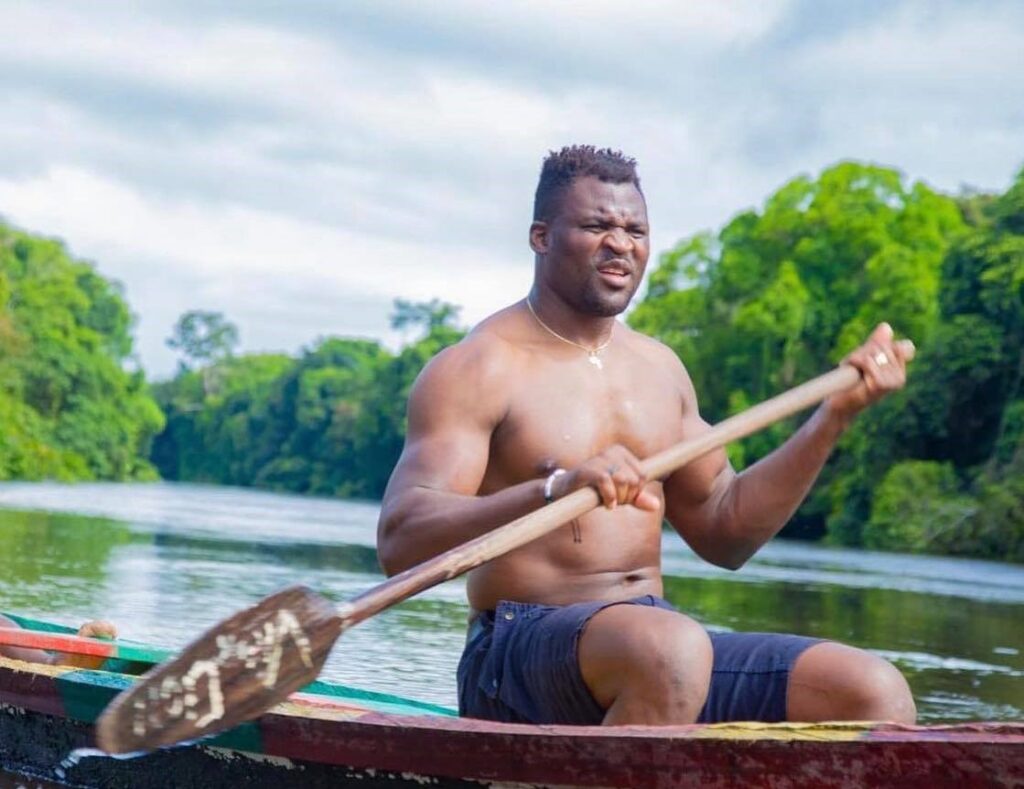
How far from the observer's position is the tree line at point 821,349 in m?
→ 41.8

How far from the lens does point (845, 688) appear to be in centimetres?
367

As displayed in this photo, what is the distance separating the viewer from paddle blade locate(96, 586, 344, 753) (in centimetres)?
379

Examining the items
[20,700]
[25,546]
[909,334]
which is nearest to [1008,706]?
[20,700]

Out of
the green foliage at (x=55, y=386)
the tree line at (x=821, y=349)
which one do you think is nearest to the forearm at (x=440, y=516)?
the tree line at (x=821, y=349)

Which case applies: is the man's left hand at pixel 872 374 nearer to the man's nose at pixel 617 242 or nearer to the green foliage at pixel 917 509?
the man's nose at pixel 617 242

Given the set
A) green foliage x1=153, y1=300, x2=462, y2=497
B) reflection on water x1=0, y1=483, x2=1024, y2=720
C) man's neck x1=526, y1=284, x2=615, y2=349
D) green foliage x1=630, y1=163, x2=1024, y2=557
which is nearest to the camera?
man's neck x1=526, y1=284, x2=615, y2=349

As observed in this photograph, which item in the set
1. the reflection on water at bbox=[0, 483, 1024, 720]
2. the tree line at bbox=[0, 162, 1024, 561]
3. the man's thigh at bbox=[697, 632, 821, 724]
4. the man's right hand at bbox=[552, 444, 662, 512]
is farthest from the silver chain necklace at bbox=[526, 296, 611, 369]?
the tree line at bbox=[0, 162, 1024, 561]

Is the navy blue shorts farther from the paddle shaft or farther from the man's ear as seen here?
the man's ear

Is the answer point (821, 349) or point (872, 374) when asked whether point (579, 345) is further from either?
point (821, 349)

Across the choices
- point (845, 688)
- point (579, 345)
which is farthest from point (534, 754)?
point (579, 345)

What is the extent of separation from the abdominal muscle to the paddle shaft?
200mm

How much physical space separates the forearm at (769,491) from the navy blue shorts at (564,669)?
1.39 feet

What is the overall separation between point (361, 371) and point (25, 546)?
97115 millimetres

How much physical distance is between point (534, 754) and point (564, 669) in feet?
0.70
